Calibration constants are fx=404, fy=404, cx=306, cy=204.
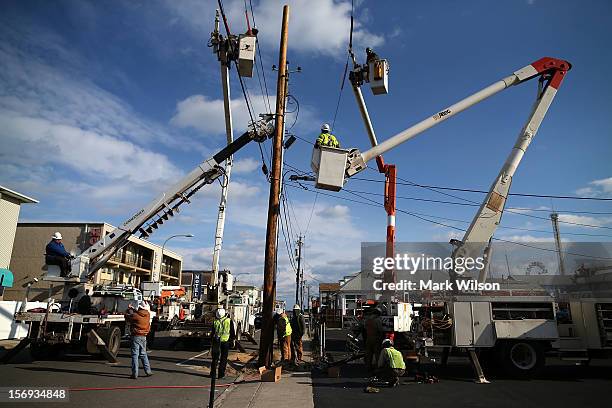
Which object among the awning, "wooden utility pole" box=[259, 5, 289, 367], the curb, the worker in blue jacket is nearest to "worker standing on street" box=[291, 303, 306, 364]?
"wooden utility pole" box=[259, 5, 289, 367]

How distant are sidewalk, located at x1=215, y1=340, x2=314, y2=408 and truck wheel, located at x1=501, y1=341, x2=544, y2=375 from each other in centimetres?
531

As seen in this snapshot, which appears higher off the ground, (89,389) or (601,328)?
(601,328)

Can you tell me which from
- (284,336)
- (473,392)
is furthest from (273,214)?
(473,392)

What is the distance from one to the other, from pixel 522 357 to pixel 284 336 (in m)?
6.75

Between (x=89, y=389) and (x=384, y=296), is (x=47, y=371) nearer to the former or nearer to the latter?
(x=89, y=389)

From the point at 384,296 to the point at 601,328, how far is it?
19.7ft

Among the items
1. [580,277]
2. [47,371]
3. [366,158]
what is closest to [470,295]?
[366,158]

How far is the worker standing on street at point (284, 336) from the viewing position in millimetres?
12531

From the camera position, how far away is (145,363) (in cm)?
1005

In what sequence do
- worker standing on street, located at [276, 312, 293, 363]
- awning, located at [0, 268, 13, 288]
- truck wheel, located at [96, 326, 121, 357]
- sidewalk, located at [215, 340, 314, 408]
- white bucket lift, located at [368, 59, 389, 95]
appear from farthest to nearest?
awning, located at [0, 268, 13, 288]
white bucket lift, located at [368, 59, 389, 95]
worker standing on street, located at [276, 312, 293, 363]
truck wheel, located at [96, 326, 121, 357]
sidewalk, located at [215, 340, 314, 408]

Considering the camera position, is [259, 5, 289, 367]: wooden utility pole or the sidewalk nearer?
the sidewalk

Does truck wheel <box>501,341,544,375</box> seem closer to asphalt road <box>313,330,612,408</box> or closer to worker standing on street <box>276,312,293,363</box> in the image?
asphalt road <box>313,330,612,408</box>

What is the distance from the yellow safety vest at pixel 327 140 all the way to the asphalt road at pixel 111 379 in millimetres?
6654

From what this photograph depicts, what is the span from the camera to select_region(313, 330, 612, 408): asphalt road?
789 centimetres
